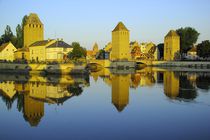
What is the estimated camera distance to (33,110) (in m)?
15.3

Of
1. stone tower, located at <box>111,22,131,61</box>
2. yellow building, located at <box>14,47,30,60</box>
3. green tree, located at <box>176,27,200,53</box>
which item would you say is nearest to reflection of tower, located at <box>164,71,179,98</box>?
yellow building, located at <box>14,47,30,60</box>

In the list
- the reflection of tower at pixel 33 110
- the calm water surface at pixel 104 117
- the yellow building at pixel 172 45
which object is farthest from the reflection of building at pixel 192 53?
the reflection of tower at pixel 33 110

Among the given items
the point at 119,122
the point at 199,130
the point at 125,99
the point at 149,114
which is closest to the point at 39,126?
the point at 119,122

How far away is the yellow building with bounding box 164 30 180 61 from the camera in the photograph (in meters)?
76.1

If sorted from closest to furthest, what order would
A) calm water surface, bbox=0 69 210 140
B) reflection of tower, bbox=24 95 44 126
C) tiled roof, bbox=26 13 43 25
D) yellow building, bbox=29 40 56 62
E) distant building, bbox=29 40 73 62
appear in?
calm water surface, bbox=0 69 210 140 → reflection of tower, bbox=24 95 44 126 → distant building, bbox=29 40 73 62 → yellow building, bbox=29 40 56 62 → tiled roof, bbox=26 13 43 25

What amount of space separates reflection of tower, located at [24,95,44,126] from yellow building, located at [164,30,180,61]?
62202 mm

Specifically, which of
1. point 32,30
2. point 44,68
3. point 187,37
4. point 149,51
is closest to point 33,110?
point 44,68

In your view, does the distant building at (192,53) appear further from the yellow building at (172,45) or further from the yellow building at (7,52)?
the yellow building at (7,52)

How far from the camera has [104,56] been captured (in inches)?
3516

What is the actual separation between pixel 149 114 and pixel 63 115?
4324 mm

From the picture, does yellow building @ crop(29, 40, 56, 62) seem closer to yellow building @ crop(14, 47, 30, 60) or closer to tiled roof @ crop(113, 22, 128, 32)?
yellow building @ crop(14, 47, 30, 60)

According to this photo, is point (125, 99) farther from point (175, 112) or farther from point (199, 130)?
point (199, 130)

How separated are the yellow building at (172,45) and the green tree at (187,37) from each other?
1.12 meters

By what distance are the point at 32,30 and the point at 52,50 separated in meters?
13.0
